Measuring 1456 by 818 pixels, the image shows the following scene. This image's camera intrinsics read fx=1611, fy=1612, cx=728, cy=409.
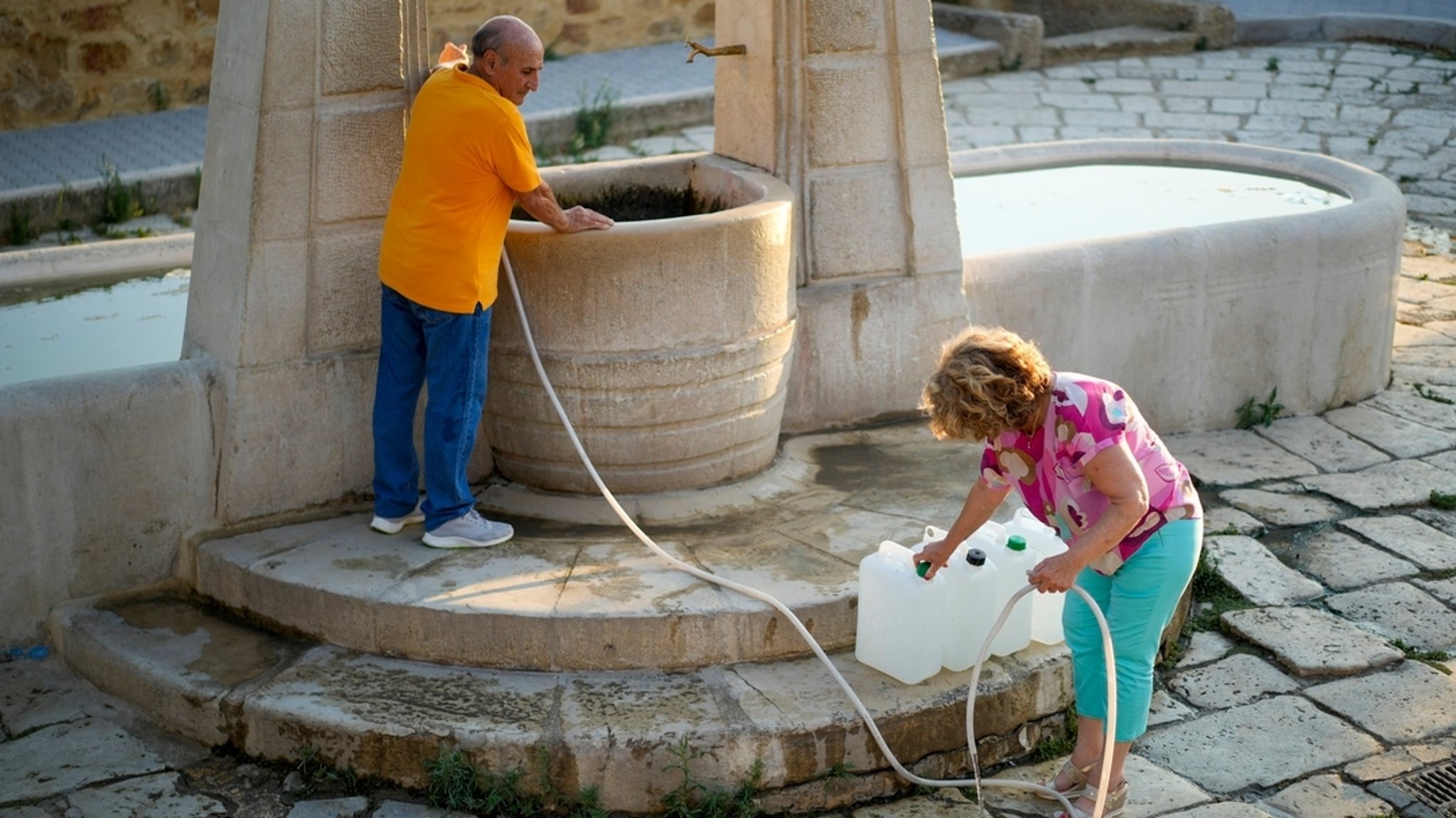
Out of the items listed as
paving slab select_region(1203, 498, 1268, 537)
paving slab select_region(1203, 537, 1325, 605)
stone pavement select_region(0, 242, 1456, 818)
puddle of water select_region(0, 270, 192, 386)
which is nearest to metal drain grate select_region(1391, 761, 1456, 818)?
stone pavement select_region(0, 242, 1456, 818)

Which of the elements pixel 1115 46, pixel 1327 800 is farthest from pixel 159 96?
pixel 1327 800

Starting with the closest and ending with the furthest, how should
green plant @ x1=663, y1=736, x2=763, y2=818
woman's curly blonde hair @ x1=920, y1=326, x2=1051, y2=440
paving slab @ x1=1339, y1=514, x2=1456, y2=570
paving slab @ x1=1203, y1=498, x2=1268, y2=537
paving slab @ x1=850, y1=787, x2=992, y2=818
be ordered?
woman's curly blonde hair @ x1=920, y1=326, x2=1051, y2=440 → green plant @ x1=663, y1=736, x2=763, y2=818 → paving slab @ x1=850, y1=787, x2=992, y2=818 → paving slab @ x1=1339, y1=514, x2=1456, y2=570 → paving slab @ x1=1203, y1=498, x2=1268, y2=537

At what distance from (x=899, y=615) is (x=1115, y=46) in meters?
9.13

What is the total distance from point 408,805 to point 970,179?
4.49 meters

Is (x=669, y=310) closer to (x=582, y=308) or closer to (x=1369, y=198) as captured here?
(x=582, y=308)

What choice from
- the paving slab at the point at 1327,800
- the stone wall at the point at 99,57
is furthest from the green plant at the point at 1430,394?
the stone wall at the point at 99,57

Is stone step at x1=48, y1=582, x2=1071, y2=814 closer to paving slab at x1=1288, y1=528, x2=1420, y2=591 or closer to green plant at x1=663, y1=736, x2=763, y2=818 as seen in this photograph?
green plant at x1=663, y1=736, x2=763, y2=818

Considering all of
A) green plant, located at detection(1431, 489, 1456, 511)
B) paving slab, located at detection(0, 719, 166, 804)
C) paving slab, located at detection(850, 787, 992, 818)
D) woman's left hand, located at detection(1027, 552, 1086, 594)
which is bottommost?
paving slab, located at detection(850, 787, 992, 818)

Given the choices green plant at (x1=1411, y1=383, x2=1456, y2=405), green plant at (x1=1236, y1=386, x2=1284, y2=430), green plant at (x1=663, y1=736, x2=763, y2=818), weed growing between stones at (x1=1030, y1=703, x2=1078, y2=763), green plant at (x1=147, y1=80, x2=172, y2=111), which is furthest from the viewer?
green plant at (x1=147, y1=80, x2=172, y2=111)

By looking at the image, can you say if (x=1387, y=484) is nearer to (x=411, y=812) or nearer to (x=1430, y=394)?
(x=1430, y=394)

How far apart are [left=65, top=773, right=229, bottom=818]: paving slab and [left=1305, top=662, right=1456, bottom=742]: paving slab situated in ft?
9.72

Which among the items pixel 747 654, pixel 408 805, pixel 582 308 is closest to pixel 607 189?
pixel 582 308

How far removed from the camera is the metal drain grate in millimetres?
3982

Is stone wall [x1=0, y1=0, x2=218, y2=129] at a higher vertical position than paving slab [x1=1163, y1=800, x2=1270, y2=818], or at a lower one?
higher
